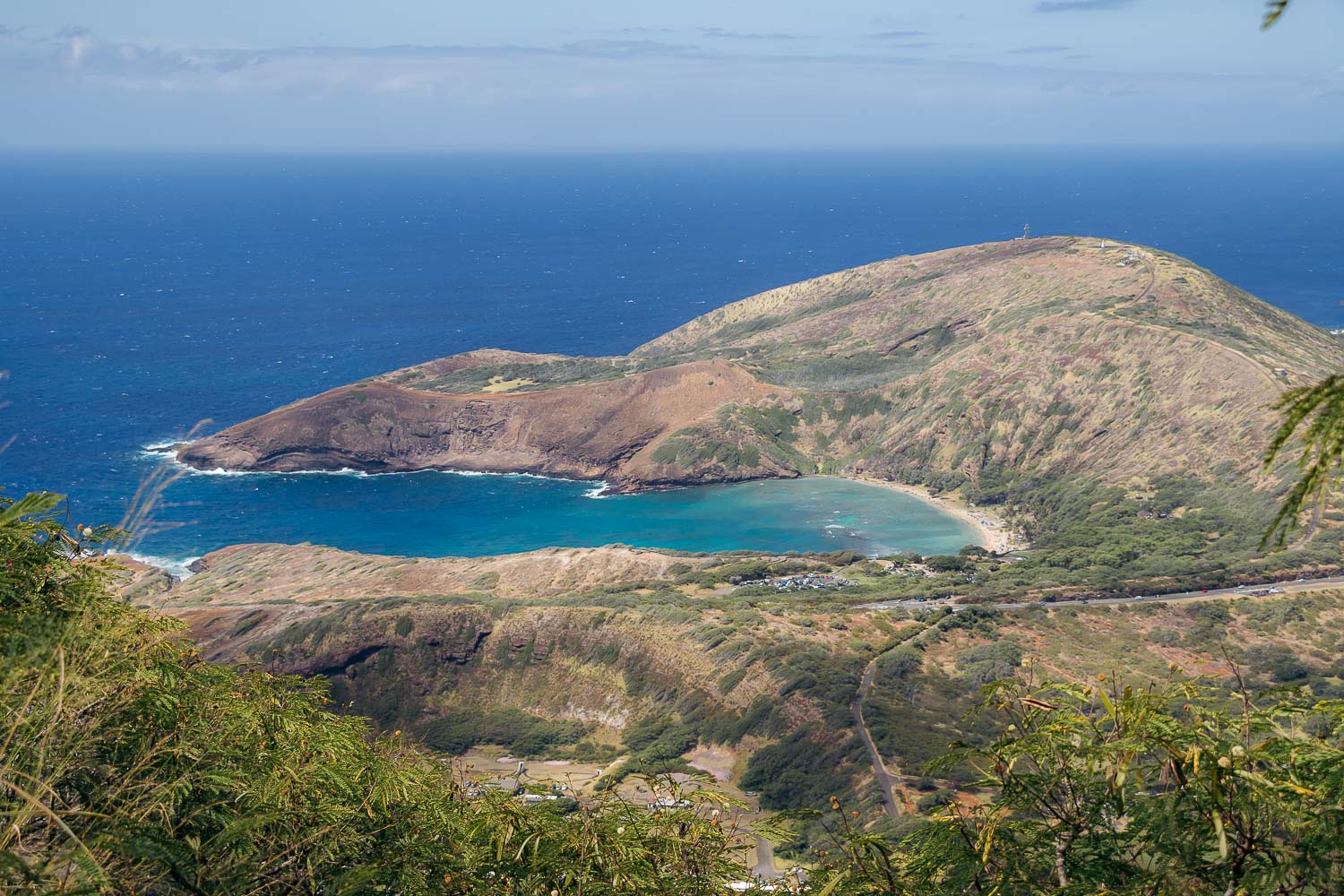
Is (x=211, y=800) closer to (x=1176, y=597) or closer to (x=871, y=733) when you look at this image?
(x=871, y=733)

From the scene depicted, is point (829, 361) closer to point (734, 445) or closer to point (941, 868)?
point (734, 445)

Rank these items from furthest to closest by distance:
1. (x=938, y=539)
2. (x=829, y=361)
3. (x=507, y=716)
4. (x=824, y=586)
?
(x=829, y=361) → (x=938, y=539) → (x=824, y=586) → (x=507, y=716)

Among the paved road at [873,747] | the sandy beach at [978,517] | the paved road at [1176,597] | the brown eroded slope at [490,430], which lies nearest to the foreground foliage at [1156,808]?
the paved road at [873,747]

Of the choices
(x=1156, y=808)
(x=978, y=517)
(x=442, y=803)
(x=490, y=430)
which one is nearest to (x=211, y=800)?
(x=442, y=803)

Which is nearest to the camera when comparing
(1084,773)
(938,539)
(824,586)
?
(1084,773)

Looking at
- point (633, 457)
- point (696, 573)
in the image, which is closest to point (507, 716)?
point (696, 573)

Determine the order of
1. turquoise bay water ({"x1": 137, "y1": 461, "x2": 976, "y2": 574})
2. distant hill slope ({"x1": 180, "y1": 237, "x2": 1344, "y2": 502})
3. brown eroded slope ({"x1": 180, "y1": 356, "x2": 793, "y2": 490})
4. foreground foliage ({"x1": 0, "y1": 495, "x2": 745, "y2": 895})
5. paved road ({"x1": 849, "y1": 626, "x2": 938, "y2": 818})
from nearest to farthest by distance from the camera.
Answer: foreground foliage ({"x1": 0, "y1": 495, "x2": 745, "y2": 895}) → paved road ({"x1": 849, "y1": 626, "x2": 938, "y2": 818}) → turquoise bay water ({"x1": 137, "y1": 461, "x2": 976, "y2": 574}) → distant hill slope ({"x1": 180, "y1": 237, "x2": 1344, "y2": 502}) → brown eroded slope ({"x1": 180, "y1": 356, "x2": 793, "y2": 490})

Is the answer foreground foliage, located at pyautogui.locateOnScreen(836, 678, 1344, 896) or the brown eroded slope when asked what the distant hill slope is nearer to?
the brown eroded slope

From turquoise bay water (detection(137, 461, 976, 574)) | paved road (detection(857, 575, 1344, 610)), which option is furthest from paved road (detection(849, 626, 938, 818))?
turquoise bay water (detection(137, 461, 976, 574))
